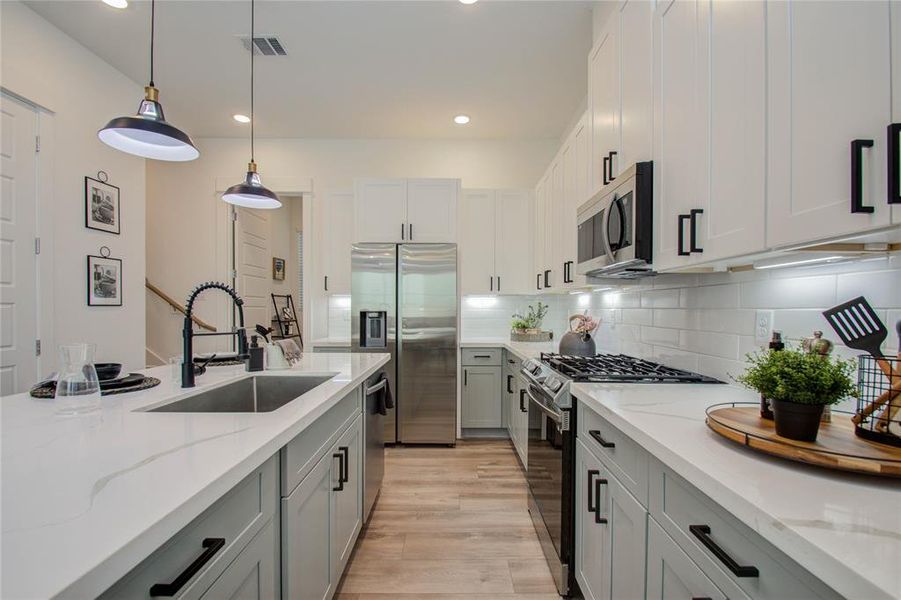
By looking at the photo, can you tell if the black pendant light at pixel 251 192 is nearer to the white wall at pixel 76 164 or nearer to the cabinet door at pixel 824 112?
the white wall at pixel 76 164

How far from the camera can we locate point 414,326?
12.0 ft

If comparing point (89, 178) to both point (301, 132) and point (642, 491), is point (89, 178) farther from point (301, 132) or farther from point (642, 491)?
point (642, 491)

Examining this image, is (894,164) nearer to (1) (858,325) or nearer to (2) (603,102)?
(1) (858,325)

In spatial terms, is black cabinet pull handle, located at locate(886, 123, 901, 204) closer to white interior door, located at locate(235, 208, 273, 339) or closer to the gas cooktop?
the gas cooktop

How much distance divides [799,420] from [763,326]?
76 cm

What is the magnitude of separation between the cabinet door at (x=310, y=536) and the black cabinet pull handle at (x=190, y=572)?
355mm

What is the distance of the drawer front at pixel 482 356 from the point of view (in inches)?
149

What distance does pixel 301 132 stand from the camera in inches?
165

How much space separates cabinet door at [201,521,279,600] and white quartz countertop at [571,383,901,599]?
0.99m

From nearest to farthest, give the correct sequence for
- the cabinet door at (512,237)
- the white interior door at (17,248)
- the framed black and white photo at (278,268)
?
1. the white interior door at (17,248)
2. the cabinet door at (512,237)
3. the framed black and white photo at (278,268)

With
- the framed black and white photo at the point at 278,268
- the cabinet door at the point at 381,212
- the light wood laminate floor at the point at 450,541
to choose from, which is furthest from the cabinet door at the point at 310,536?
the framed black and white photo at the point at 278,268

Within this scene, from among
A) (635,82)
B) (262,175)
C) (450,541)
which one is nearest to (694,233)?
(635,82)

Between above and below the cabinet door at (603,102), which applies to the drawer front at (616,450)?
below

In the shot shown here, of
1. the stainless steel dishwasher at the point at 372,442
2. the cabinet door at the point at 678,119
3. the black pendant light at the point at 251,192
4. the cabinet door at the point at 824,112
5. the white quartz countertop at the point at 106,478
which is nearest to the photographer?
the white quartz countertop at the point at 106,478
